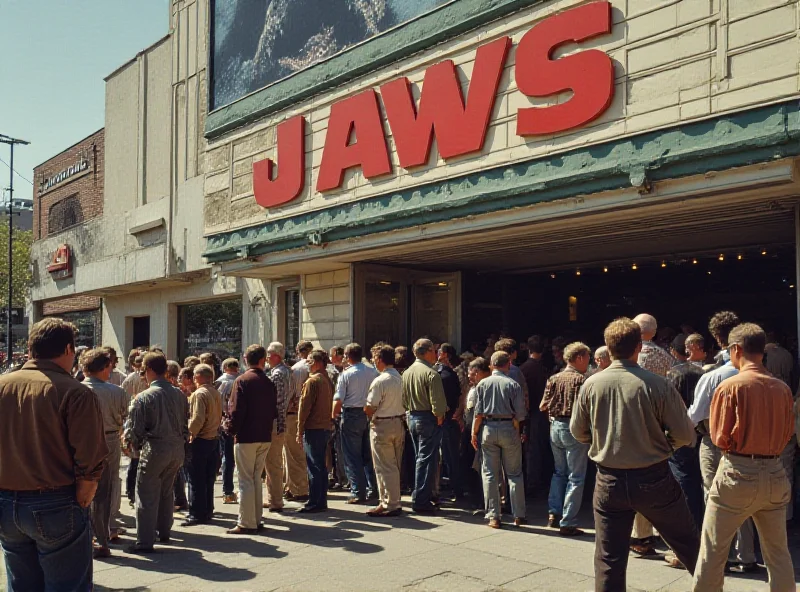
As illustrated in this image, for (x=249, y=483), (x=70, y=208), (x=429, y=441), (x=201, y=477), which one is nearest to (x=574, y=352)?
(x=429, y=441)

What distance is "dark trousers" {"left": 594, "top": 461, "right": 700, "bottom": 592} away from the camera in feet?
16.3

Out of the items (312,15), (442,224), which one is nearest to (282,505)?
(442,224)

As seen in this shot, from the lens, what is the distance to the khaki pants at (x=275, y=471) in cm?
934

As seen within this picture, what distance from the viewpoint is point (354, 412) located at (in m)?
9.88

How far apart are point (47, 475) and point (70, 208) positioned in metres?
23.7

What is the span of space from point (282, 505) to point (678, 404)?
19.4ft

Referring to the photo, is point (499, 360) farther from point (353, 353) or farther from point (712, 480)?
point (712, 480)

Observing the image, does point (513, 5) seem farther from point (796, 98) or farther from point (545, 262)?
point (545, 262)

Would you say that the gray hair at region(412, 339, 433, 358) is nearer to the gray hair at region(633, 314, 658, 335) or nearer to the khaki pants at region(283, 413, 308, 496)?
the khaki pants at region(283, 413, 308, 496)

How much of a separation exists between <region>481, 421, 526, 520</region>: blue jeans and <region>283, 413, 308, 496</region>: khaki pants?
295 cm

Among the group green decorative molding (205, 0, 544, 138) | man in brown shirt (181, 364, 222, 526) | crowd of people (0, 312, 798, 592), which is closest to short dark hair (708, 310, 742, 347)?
crowd of people (0, 312, 798, 592)

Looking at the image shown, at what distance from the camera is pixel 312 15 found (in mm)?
13797

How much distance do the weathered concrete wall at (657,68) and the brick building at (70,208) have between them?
15.6 metres

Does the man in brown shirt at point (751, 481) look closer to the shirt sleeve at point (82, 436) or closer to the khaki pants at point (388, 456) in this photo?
the shirt sleeve at point (82, 436)
